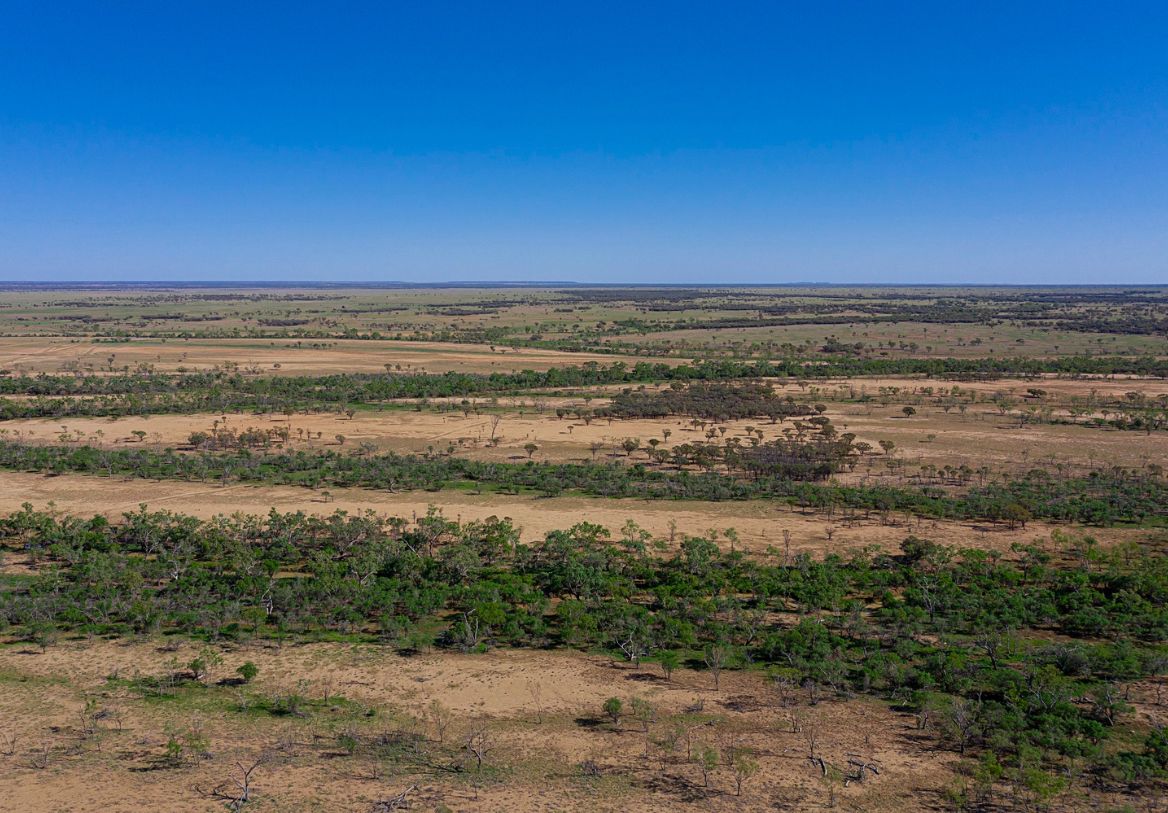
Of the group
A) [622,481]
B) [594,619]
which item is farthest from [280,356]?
[594,619]

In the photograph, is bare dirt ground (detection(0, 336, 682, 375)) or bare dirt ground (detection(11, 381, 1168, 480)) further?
bare dirt ground (detection(0, 336, 682, 375))

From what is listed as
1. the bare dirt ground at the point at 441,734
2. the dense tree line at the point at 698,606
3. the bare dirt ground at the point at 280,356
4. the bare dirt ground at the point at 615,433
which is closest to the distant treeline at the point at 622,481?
the bare dirt ground at the point at 615,433

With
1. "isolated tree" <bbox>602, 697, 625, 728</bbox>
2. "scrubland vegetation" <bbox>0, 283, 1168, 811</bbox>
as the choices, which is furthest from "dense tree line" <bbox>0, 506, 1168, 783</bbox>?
"isolated tree" <bbox>602, 697, 625, 728</bbox>

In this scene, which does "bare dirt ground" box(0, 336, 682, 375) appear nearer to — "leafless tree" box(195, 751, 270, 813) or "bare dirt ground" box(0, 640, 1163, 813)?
"bare dirt ground" box(0, 640, 1163, 813)

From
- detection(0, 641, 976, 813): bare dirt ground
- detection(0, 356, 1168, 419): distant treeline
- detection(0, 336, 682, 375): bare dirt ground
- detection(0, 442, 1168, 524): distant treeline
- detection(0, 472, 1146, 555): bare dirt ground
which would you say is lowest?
detection(0, 641, 976, 813): bare dirt ground

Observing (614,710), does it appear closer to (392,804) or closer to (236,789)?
(392,804)

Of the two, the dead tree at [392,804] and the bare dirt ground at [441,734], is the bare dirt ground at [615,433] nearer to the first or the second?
the bare dirt ground at [441,734]
